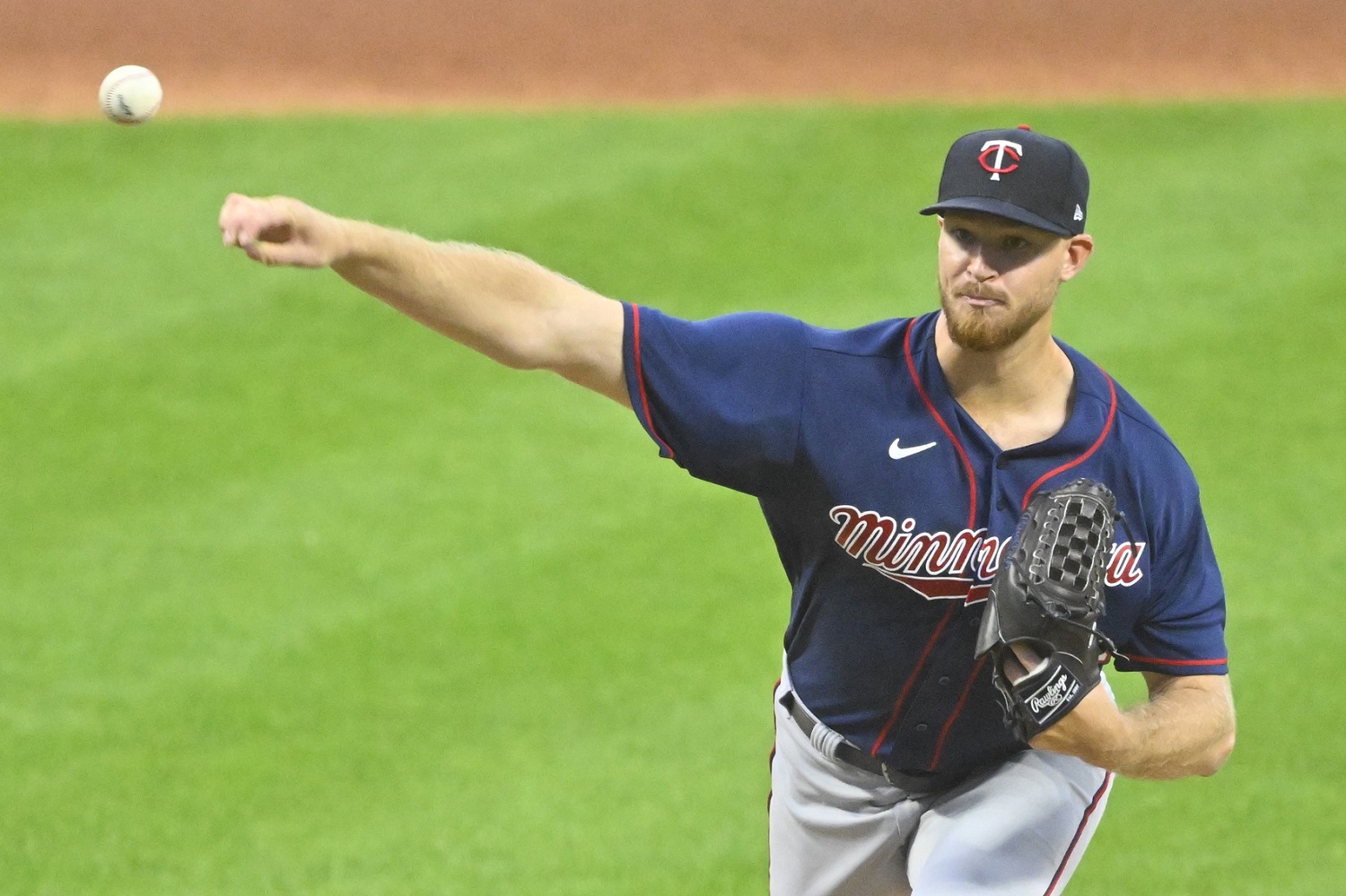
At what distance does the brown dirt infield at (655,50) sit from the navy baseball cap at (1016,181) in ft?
27.2

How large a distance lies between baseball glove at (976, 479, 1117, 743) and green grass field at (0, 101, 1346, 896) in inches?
83.9

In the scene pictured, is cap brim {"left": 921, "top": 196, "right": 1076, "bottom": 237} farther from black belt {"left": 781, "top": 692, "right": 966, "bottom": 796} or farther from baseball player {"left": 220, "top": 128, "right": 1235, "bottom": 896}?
black belt {"left": 781, "top": 692, "right": 966, "bottom": 796}

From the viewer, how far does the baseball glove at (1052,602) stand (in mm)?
3363

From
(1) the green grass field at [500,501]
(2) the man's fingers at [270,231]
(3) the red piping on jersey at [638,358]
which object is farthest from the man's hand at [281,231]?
(1) the green grass field at [500,501]

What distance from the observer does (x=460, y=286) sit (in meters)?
3.36

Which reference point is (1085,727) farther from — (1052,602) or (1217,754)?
(1217,754)

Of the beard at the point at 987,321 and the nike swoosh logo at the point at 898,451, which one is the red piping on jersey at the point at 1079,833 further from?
the beard at the point at 987,321

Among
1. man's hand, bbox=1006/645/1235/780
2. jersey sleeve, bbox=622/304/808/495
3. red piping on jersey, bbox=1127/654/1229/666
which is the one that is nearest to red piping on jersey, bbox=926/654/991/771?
man's hand, bbox=1006/645/1235/780

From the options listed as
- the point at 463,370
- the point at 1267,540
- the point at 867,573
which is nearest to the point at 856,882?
the point at 867,573

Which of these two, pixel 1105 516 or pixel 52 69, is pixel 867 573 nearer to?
Answer: pixel 1105 516

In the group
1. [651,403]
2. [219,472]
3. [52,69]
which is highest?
Result: [52,69]

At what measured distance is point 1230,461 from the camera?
26.2 feet

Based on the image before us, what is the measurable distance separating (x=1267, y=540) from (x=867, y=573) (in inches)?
163

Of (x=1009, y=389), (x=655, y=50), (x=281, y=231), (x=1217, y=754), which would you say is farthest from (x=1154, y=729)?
(x=655, y=50)
